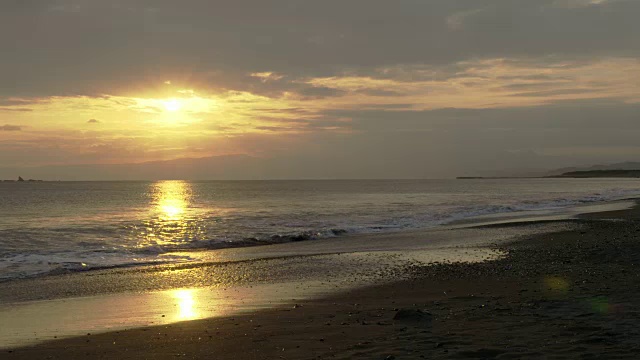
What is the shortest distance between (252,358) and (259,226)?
105 ft

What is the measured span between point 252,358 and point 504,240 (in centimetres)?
2080

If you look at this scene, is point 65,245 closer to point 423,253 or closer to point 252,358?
point 423,253

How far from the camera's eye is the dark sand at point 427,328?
26.9ft

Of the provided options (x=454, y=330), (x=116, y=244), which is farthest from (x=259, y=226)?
(x=454, y=330)

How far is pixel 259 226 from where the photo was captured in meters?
40.3

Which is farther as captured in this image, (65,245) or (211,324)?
(65,245)

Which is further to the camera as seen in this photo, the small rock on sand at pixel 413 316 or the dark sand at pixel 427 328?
the small rock on sand at pixel 413 316

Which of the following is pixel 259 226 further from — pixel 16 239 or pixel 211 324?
pixel 211 324

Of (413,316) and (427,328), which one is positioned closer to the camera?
(427,328)

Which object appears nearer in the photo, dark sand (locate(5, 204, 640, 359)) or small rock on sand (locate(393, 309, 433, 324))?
dark sand (locate(5, 204, 640, 359))

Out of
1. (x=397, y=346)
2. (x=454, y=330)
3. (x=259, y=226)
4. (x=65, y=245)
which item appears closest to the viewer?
(x=397, y=346)

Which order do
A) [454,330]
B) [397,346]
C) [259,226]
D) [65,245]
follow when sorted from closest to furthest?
[397,346], [454,330], [65,245], [259,226]

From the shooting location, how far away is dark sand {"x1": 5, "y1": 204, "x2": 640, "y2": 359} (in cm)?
819

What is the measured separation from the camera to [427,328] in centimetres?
956
